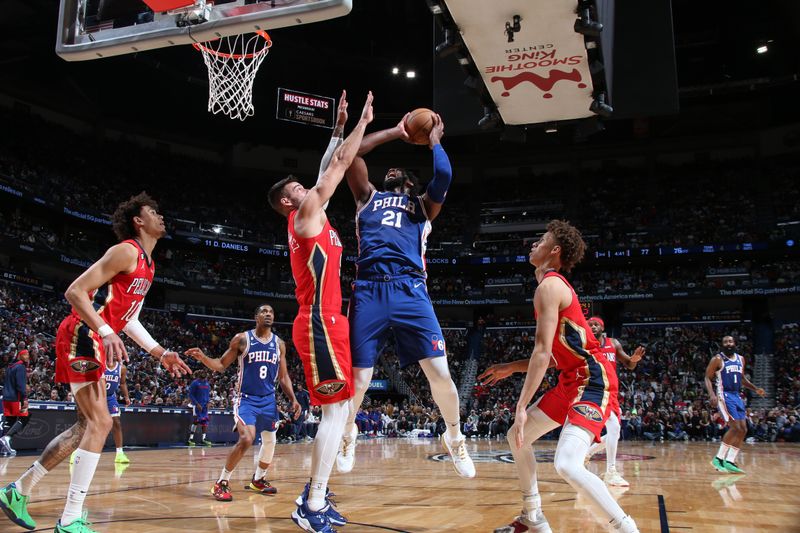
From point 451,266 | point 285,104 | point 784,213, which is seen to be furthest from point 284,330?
point 784,213

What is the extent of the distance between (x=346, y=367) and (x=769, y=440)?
64.3ft

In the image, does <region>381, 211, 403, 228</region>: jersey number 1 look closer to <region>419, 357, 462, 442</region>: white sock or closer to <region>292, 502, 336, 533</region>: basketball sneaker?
<region>419, 357, 462, 442</region>: white sock

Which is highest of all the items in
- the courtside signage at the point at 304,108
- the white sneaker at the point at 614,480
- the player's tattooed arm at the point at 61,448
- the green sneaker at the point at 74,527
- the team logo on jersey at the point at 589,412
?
the courtside signage at the point at 304,108

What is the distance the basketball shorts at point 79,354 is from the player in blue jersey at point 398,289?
177 centimetres

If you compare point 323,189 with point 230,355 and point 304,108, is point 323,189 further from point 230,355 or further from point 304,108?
point 304,108

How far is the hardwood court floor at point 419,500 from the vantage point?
4.63m

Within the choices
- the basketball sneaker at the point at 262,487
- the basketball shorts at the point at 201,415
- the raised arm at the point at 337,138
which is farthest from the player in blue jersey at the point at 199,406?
the raised arm at the point at 337,138

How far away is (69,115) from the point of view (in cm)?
2841

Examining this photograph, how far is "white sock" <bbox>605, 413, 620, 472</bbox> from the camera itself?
7.76 metres

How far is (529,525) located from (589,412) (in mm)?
837

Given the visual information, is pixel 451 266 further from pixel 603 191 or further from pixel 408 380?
pixel 603 191

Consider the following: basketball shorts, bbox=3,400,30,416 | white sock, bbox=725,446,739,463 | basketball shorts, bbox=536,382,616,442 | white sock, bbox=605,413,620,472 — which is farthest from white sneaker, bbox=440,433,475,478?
basketball shorts, bbox=3,400,30,416

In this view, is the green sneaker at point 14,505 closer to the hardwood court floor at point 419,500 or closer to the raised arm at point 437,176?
the hardwood court floor at point 419,500

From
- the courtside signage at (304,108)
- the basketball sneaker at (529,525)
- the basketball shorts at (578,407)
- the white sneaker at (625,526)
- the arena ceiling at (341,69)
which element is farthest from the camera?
the arena ceiling at (341,69)
